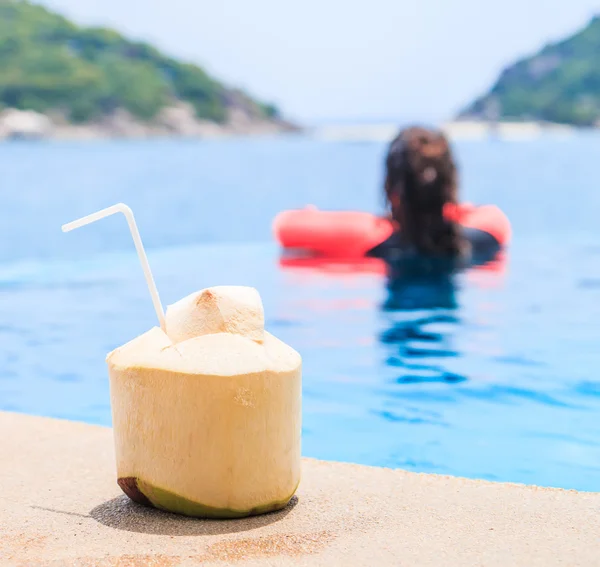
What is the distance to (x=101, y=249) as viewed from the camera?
11.4 m

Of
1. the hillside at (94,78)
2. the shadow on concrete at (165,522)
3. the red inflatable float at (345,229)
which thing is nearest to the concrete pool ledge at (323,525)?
the shadow on concrete at (165,522)

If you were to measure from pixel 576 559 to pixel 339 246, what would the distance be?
6625 millimetres

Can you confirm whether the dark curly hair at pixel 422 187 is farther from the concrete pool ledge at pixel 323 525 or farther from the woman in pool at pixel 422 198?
the concrete pool ledge at pixel 323 525

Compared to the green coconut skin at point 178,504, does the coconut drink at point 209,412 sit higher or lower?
higher

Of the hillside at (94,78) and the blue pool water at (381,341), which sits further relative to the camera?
the hillside at (94,78)

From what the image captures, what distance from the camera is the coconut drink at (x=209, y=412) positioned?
2377mm

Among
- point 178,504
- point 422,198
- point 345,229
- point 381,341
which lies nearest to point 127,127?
point 345,229

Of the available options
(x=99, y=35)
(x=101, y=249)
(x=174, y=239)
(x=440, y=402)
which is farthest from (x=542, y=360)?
(x=99, y=35)

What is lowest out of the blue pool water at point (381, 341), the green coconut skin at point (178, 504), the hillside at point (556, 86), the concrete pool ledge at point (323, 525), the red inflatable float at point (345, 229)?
the blue pool water at point (381, 341)

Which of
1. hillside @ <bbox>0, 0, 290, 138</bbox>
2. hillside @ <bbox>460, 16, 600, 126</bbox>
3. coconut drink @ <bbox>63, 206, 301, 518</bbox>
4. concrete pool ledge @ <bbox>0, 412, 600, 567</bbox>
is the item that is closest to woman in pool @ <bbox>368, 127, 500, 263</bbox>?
concrete pool ledge @ <bbox>0, 412, 600, 567</bbox>

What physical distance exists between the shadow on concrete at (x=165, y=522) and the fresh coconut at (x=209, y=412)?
0.02 m

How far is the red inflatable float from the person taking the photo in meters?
8.68

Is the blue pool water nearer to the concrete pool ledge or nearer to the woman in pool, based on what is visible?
Result: the woman in pool

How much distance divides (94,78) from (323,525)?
94.0 metres
